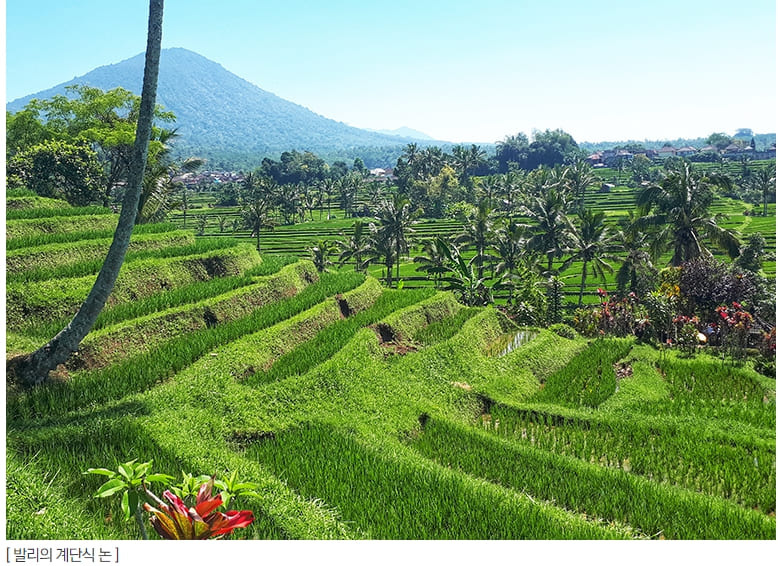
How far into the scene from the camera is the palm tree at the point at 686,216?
23297 millimetres

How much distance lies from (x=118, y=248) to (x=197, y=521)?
5351 mm

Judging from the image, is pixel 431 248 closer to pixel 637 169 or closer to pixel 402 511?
pixel 402 511

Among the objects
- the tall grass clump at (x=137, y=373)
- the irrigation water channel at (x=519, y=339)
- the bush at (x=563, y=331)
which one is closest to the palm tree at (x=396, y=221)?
the bush at (x=563, y=331)

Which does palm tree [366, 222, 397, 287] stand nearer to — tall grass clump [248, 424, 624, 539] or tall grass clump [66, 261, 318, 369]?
tall grass clump [66, 261, 318, 369]

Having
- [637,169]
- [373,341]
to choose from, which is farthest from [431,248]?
[637,169]

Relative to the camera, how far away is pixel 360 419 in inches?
379

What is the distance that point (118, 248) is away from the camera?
8203 millimetres

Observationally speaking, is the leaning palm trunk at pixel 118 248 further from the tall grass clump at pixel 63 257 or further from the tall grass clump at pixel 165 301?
the tall grass clump at pixel 63 257

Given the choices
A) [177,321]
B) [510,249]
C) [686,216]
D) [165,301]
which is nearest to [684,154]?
[510,249]

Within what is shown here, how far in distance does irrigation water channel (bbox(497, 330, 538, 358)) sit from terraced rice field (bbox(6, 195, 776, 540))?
1.08 feet

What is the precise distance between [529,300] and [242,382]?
14966 millimetres

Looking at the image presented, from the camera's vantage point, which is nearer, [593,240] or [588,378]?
[588,378]

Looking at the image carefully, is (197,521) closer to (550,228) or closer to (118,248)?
(118,248)

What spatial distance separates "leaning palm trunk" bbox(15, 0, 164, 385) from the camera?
25.9 ft
